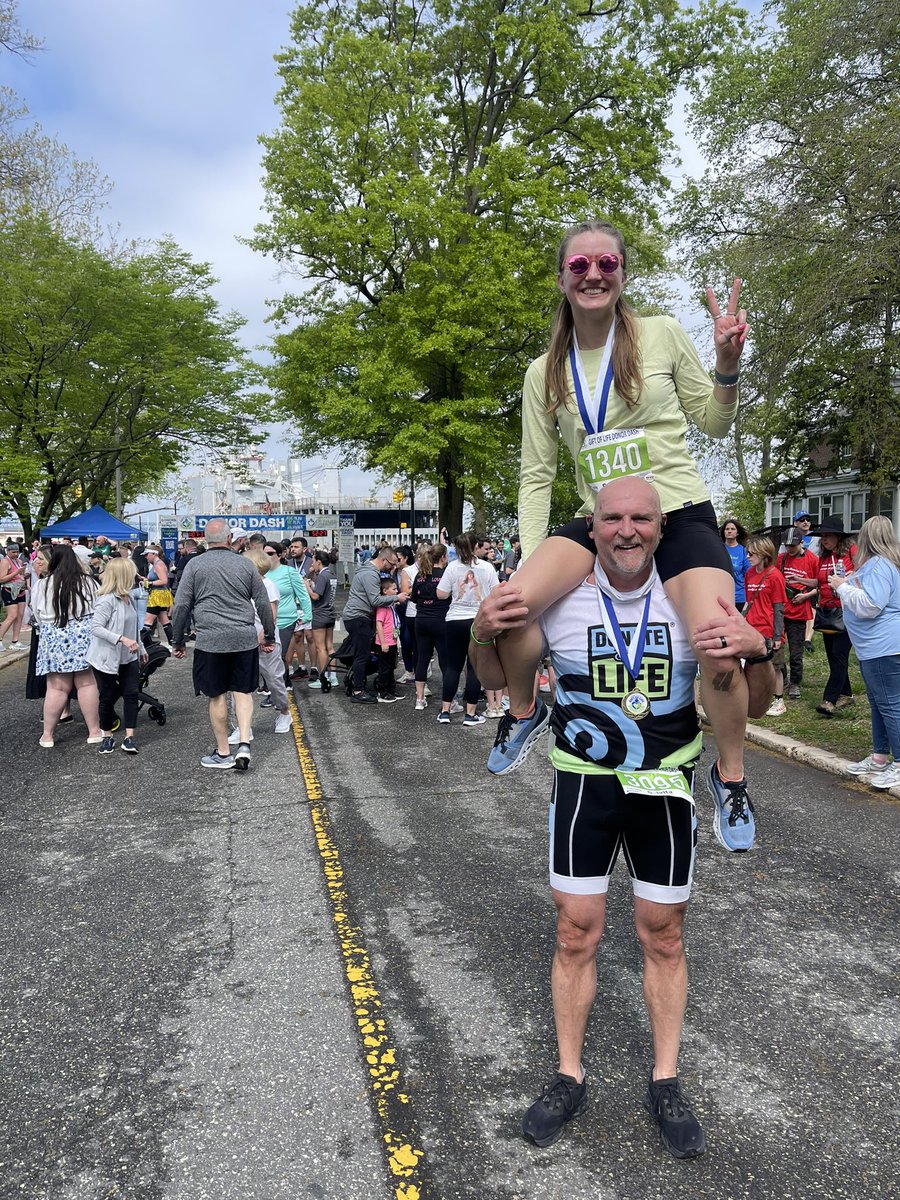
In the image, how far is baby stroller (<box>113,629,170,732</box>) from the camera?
29.3 feet

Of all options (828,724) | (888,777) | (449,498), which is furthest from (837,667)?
(449,498)

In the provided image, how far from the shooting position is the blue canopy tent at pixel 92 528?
28.1 metres

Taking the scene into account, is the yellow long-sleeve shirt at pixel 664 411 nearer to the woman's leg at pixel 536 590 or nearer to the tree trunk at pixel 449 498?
the woman's leg at pixel 536 590

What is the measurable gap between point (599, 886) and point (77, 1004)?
2195mm

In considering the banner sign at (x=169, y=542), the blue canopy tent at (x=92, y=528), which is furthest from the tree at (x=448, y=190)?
the banner sign at (x=169, y=542)

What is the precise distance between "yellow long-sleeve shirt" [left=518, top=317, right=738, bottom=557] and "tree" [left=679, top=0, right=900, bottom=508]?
12184 mm

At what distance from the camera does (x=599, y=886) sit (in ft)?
8.41

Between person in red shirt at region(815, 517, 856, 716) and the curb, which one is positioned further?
person in red shirt at region(815, 517, 856, 716)

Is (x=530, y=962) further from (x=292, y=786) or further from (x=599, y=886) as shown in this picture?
(x=292, y=786)

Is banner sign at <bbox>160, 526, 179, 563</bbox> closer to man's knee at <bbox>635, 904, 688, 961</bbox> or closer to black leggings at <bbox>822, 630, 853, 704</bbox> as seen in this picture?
black leggings at <bbox>822, 630, 853, 704</bbox>

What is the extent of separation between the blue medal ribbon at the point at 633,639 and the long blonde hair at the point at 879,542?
457 centimetres

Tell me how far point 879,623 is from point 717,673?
173 inches

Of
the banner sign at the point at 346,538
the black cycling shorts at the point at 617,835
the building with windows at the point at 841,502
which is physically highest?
the building with windows at the point at 841,502

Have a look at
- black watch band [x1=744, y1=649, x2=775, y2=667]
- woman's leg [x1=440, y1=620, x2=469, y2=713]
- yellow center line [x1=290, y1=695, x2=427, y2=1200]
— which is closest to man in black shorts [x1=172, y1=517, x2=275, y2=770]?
yellow center line [x1=290, y1=695, x2=427, y2=1200]
